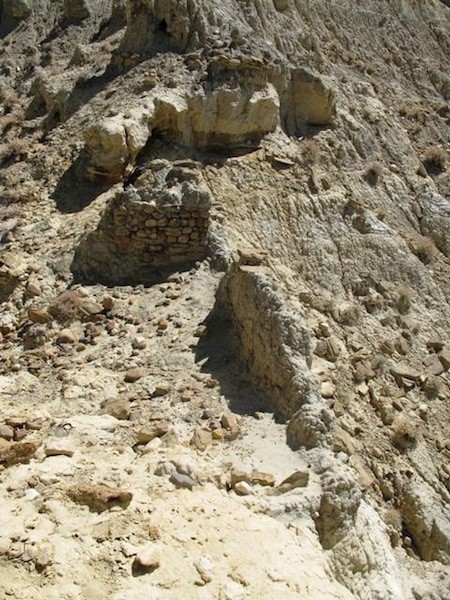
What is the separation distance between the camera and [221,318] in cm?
759

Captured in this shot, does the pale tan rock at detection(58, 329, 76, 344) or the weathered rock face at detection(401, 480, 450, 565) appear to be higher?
the weathered rock face at detection(401, 480, 450, 565)

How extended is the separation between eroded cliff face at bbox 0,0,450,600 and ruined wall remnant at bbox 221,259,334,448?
32 mm

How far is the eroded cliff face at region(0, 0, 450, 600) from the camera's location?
15.3 ft

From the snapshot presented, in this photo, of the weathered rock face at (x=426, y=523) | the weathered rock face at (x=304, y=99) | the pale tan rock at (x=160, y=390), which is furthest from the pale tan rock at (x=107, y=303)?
the weathered rock face at (x=304, y=99)

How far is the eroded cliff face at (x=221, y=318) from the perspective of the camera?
183 inches

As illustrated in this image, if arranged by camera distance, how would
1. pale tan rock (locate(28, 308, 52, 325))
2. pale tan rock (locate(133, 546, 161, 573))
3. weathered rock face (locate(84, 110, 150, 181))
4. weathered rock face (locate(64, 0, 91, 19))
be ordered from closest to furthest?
1. pale tan rock (locate(133, 546, 161, 573))
2. pale tan rock (locate(28, 308, 52, 325))
3. weathered rock face (locate(84, 110, 150, 181))
4. weathered rock face (locate(64, 0, 91, 19))

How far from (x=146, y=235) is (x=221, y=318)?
6.64 feet

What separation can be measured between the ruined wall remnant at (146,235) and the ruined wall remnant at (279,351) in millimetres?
1617

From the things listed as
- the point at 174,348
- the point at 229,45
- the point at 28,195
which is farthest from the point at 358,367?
the point at 229,45

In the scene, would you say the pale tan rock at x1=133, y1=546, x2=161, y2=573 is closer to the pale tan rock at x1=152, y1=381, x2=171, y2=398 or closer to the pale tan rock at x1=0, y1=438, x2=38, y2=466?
the pale tan rock at x1=0, y1=438, x2=38, y2=466

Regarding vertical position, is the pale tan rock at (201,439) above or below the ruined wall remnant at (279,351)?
below

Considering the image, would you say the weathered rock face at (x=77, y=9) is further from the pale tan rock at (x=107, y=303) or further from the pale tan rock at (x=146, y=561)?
the pale tan rock at (x=146, y=561)

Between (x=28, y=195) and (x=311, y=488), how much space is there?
727 cm

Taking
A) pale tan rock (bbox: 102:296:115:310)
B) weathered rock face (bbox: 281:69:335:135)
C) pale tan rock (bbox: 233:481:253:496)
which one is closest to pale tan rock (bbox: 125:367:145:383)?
pale tan rock (bbox: 102:296:115:310)
